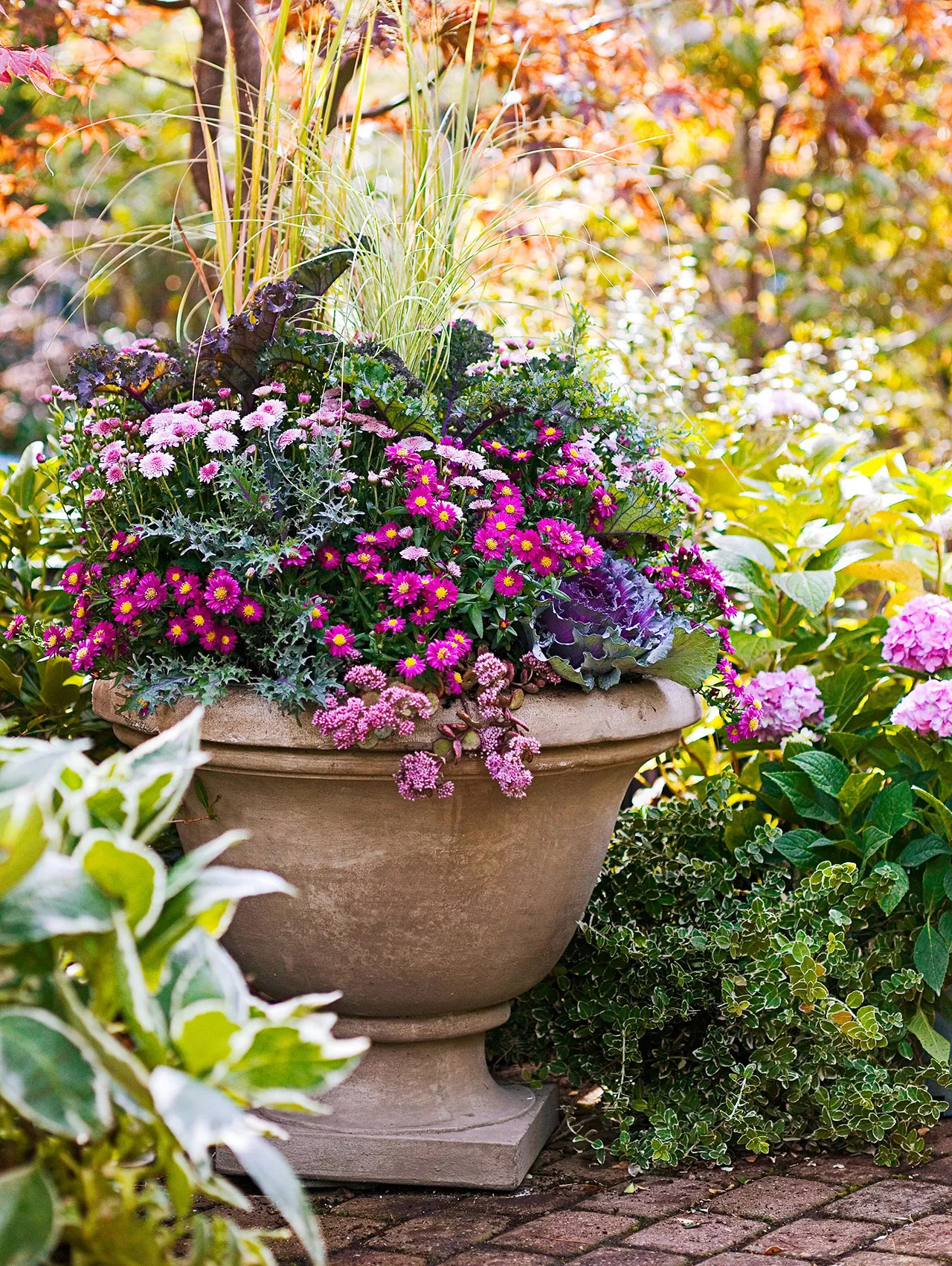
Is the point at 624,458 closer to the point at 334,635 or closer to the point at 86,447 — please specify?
the point at 334,635

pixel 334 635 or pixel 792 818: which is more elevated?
pixel 334 635

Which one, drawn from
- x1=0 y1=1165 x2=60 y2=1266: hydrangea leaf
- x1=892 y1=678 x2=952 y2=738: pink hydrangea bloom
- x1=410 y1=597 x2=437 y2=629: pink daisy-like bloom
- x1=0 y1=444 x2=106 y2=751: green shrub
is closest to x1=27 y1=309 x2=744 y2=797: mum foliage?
x1=410 y1=597 x2=437 y2=629: pink daisy-like bloom

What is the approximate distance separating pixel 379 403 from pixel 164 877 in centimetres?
105

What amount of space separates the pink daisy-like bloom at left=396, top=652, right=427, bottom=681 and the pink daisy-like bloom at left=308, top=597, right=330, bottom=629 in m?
0.14

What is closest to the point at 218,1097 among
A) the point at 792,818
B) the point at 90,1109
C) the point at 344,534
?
the point at 90,1109

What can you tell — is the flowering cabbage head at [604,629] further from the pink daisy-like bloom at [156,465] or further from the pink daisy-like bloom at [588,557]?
the pink daisy-like bloom at [156,465]

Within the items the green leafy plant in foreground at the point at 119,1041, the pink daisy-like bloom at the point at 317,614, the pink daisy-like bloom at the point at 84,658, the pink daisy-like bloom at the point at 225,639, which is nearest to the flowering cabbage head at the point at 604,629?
the pink daisy-like bloom at the point at 317,614

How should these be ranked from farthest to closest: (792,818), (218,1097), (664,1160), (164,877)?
(792,818)
(664,1160)
(164,877)
(218,1097)

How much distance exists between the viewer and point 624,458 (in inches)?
88.3

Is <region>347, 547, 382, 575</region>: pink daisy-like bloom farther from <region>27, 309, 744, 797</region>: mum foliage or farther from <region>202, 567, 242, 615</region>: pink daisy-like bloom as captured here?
<region>202, 567, 242, 615</region>: pink daisy-like bloom

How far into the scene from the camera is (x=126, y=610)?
1897 mm

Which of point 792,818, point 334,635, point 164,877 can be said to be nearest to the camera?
point 164,877

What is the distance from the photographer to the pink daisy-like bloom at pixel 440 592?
6.14ft

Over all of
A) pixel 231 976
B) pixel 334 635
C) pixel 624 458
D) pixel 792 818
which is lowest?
pixel 792 818
